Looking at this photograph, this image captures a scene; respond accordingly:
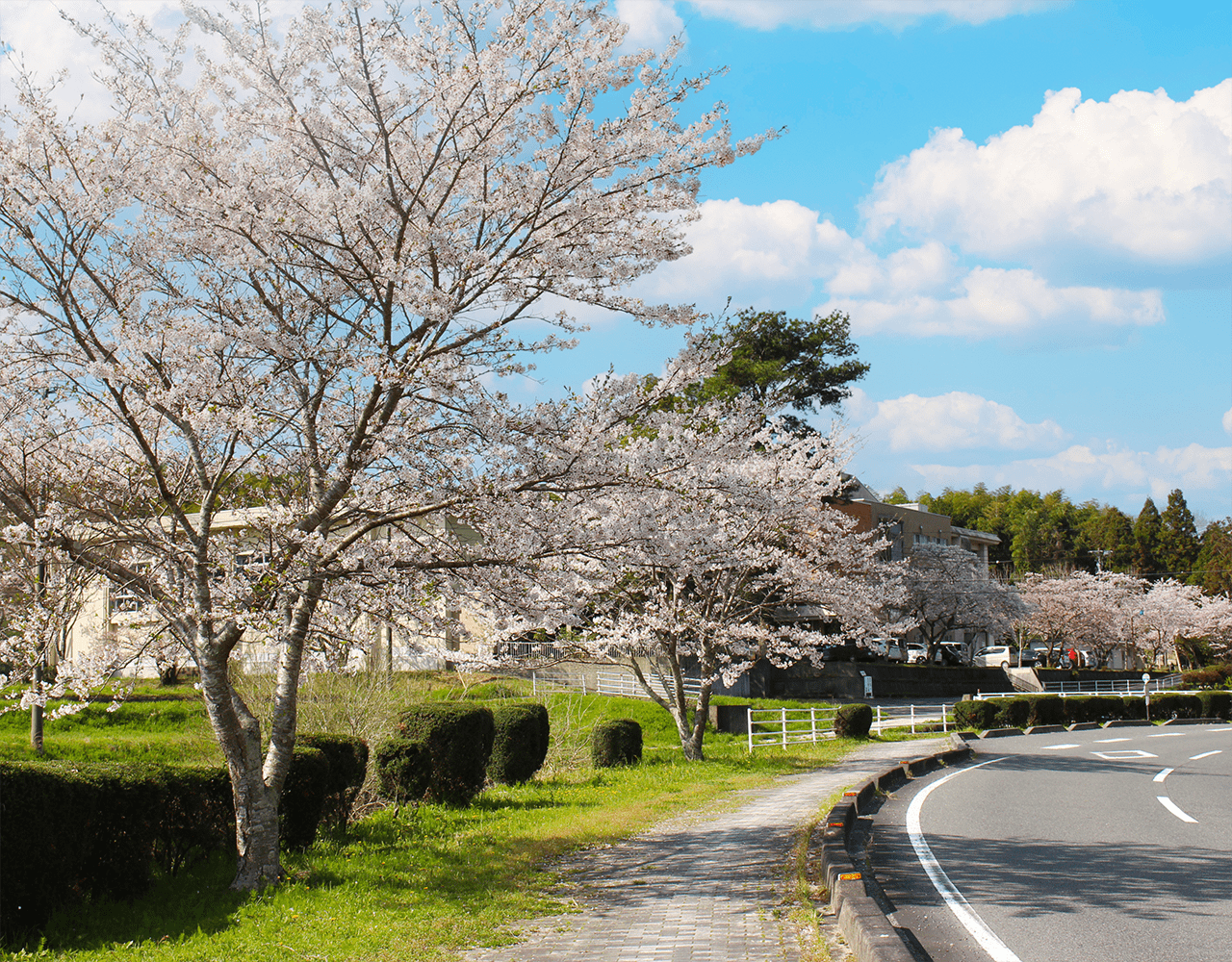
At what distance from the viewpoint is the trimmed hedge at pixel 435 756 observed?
12.5 m

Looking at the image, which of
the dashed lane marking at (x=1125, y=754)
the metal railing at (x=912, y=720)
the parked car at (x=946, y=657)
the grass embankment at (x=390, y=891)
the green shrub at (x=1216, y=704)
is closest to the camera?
the grass embankment at (x=390, y=891)

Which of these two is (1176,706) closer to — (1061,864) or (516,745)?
(516,745)

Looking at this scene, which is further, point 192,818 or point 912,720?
point 912,720

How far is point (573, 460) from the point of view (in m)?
7.93

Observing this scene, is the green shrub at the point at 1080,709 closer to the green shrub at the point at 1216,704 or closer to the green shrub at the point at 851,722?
the green shrub at the point at 1216,704

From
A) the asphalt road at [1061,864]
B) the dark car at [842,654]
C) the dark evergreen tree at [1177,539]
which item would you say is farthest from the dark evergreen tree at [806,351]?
the dark evergreen tree at [1177,539]

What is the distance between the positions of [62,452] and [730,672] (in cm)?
1455

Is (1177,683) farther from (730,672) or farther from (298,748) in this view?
(298,748)

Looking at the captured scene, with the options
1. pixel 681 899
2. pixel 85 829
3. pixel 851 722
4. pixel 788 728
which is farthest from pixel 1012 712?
pixel 85 829

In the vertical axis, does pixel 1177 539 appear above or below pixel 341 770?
above

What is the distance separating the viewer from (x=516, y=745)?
15891 mm

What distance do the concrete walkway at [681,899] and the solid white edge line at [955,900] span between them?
1.23 metres

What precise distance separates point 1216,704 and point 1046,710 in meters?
12.0

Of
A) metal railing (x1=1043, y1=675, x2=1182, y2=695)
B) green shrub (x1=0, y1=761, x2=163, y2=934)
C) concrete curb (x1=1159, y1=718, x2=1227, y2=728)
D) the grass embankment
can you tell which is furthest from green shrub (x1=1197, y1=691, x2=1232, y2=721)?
green shrub (x1=0, y1=761, x2=163, y2=934)
